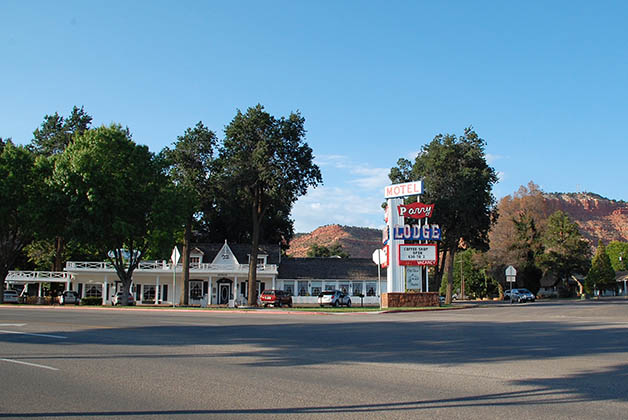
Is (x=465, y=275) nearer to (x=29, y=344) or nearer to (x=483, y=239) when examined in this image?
(x=483, y=239)

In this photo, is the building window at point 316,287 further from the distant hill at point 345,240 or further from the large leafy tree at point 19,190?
the distant hill at point 345,240

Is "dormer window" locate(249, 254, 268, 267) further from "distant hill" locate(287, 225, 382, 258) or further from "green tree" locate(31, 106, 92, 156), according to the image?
"distant hill" locate(287, 225, 382, 258)

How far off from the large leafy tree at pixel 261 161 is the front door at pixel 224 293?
12.2 metres

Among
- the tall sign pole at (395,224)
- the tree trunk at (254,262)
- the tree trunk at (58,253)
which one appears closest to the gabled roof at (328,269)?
the tree trunk at (254,262)

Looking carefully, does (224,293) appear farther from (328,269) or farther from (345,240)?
(345,240)

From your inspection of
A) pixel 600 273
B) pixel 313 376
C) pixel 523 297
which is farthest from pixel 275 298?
pixel 600 273

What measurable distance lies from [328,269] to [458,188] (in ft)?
56.7

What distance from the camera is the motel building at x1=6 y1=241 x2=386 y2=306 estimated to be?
58312mm

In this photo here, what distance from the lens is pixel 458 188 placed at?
54.5 m

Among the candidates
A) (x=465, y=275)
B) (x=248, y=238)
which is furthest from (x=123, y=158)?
(x=465, y=275)

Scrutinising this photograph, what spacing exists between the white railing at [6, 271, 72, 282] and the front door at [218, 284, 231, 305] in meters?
16.3

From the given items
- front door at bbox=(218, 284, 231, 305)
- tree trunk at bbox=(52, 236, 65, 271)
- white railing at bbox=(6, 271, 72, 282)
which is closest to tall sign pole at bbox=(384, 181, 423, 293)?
front door at bbox=(218, 284, 231, 305)

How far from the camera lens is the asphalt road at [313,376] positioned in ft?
23.2

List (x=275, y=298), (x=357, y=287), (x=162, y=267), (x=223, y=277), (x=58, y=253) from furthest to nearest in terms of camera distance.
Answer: (x=357, y=287) → (x=58, y=253) → (x=223, y=277) → (x=162, y=267) → (x=275, y=298)
